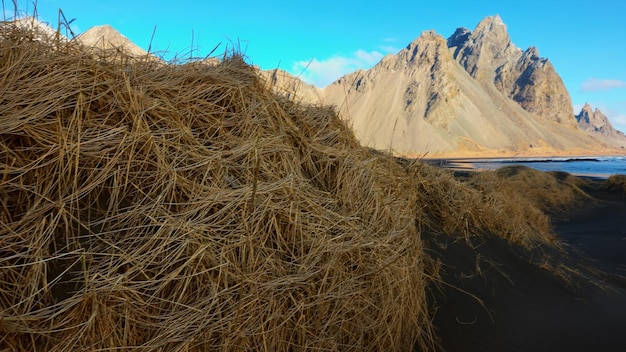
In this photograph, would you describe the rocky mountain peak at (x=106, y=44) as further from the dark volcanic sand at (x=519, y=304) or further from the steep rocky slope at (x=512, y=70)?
the steep rocky slope at (x=512, y=70)

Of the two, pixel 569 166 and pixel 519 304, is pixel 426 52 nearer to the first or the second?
pixel 569 166

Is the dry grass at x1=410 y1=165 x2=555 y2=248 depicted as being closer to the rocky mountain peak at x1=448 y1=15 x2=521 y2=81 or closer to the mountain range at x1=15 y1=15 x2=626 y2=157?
the mountain range at x1=15 y1=15 x2=626 y2=157

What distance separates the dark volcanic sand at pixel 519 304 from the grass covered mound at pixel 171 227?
→ 1.59 feet

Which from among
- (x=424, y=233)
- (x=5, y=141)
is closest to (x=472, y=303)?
(x=424, y=233)

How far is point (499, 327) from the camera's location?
3.51 m

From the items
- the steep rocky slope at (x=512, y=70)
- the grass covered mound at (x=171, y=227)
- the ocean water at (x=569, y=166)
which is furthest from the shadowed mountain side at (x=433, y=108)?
the grass covered mound at (x=171, y=227)

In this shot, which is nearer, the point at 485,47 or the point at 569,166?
the point at 569,166

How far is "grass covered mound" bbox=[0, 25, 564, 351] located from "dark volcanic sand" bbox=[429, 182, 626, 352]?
1.59 ft

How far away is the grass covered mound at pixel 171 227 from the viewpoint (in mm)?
1885

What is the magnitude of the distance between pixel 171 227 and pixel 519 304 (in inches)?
141

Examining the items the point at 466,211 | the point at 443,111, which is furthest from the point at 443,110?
the point at 466,211

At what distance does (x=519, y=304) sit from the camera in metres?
4.10

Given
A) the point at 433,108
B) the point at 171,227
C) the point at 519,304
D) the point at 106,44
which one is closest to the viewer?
the point at 171,227

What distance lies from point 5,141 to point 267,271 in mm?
1532
